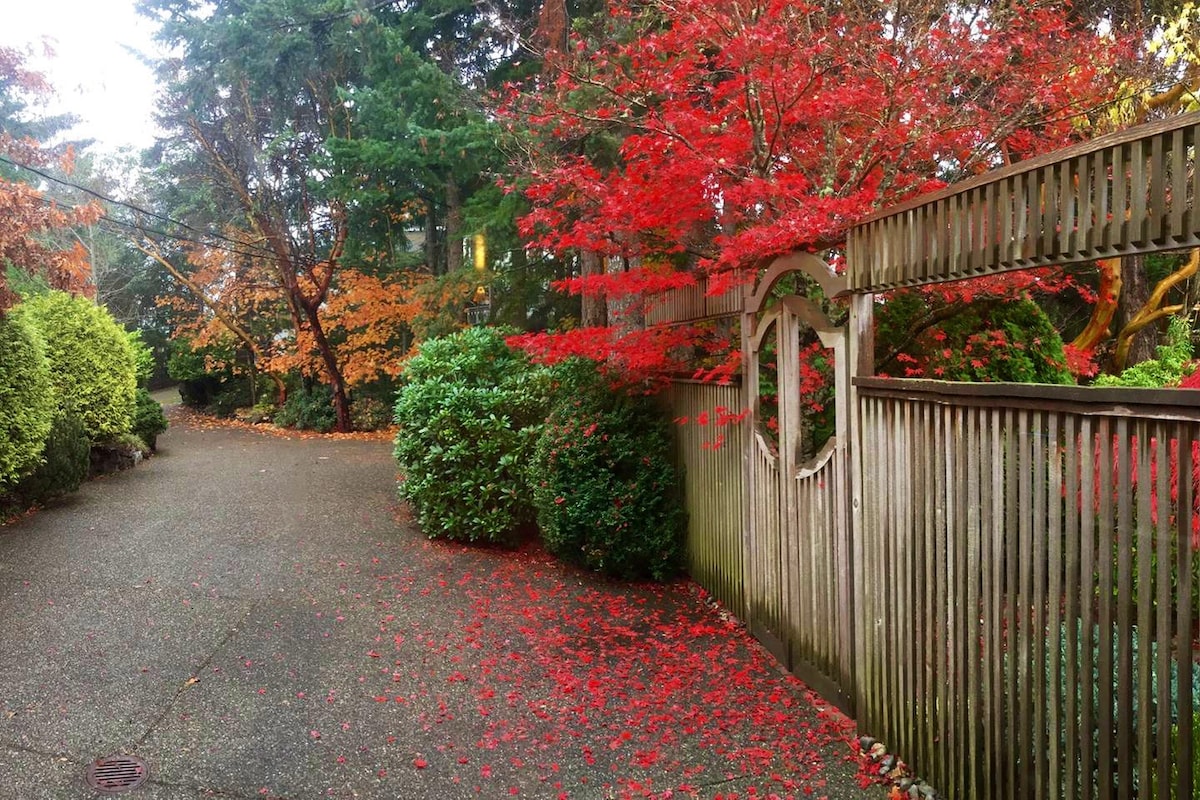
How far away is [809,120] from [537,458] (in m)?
3.38

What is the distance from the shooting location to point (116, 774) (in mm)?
3336

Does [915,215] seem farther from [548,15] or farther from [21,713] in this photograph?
[548,15]

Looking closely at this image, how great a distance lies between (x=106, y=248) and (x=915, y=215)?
26.4m

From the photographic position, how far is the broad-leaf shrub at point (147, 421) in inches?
522

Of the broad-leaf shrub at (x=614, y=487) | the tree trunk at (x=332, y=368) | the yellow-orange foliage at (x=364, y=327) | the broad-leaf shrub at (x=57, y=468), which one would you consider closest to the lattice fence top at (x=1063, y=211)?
the broad-leaf shrub at (x=614, y=487)

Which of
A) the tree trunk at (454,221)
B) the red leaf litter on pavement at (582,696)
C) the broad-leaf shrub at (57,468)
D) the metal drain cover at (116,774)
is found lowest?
the red leaf litter on pavement at (582,696)

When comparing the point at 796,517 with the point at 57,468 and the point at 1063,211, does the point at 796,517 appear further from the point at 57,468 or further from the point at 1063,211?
the point at 57,468


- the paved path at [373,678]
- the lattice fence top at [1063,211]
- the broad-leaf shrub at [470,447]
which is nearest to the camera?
the lattice fence top at [1063,211]

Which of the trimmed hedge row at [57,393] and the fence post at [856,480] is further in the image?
the trimmed hedge row at [57,393]

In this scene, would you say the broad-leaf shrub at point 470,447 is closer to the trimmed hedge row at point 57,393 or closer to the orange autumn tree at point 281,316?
the trimmed hedge row at point 57,393

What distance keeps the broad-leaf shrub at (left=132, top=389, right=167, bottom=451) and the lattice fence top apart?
529 inches

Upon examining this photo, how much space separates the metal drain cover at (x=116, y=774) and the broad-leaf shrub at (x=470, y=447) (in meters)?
3.87

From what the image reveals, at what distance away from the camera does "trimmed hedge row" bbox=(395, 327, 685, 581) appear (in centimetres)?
611

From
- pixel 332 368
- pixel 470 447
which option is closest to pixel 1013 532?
pixel 470 447
